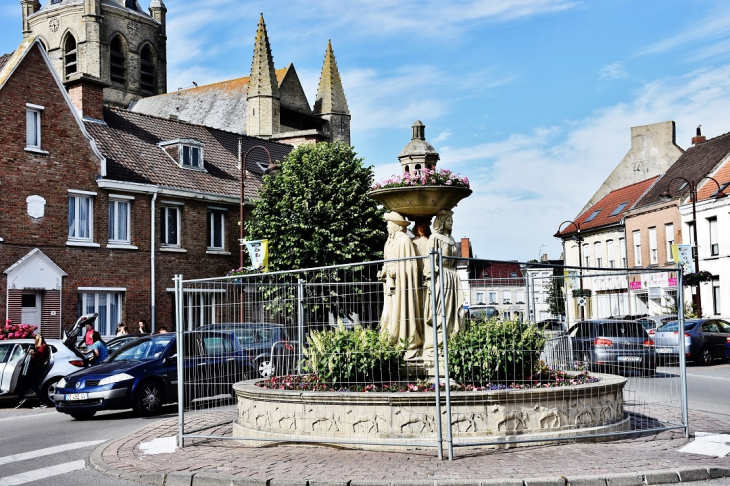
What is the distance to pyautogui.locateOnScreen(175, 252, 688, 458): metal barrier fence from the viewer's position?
9.01 meters

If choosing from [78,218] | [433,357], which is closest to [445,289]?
[433,357]

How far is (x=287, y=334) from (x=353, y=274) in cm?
161

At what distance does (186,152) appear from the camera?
35.4 meters

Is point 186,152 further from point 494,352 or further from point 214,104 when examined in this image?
point 214,104

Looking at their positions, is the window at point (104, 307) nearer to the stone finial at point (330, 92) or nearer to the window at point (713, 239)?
the window at point (713, 239)

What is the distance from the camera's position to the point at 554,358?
35.4 ft

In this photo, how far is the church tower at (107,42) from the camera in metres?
78.8

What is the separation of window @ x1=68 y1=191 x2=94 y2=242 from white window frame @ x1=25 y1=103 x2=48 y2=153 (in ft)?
6.79

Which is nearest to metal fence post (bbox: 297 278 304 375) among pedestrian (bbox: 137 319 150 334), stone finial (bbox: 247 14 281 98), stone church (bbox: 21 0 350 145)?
pedestrian (bbox: 137 319 150 334)

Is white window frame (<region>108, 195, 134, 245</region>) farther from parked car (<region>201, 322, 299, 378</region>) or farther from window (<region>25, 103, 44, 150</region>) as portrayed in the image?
parked car (<region>201, 322, 299, 378</region>)

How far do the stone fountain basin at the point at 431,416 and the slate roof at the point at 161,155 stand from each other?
75.0 ft

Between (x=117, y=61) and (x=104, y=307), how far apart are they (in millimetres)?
58608

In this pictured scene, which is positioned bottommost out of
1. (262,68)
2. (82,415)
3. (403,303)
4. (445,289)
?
(82,415)

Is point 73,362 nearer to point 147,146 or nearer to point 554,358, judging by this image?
point 554,358
